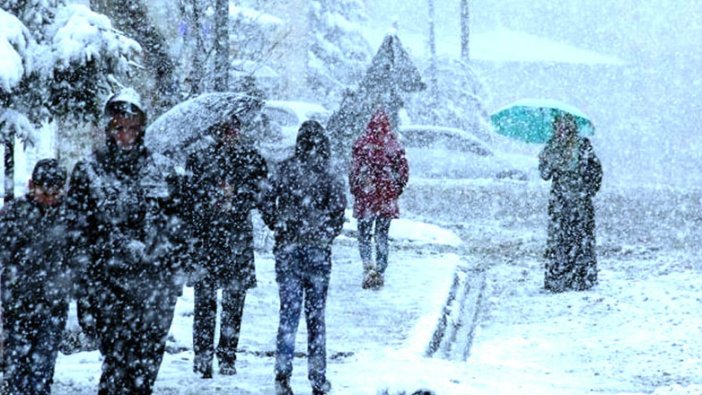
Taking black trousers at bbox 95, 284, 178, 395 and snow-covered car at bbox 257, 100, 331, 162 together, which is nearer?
black trousers at bbox 95, 284, 178, 395

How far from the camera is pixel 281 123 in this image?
21.4 metres

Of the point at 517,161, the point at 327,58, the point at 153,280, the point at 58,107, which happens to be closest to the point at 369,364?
the point at 153,280

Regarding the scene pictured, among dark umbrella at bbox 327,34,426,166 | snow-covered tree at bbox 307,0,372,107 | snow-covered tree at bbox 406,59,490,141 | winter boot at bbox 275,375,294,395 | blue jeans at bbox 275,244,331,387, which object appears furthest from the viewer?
snow-covered tree at bbox 406,59,490,141

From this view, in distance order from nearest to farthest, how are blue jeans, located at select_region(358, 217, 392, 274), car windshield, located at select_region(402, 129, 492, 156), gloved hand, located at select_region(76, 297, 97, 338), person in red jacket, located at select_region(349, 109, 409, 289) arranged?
gloved hand, located at select_region(76, 297, 97, 338) → person in red jacket, located at select_region(349, 109, 409, 289) → blue jeans, located at select_region(358, 217, 392, 274) → car windshield, located at select_region(402, 129, 492, 156)

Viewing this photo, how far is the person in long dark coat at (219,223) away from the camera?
6777 millimetres

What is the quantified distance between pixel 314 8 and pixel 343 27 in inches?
57.2

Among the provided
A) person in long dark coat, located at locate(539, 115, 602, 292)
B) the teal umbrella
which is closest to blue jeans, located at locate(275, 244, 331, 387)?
person in long dark coat, located at locate(539, 115, 602, 292)

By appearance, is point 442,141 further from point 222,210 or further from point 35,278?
point 35,278

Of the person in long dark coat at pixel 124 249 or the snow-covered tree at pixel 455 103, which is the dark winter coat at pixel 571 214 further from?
the snow-covered tree at pixel 455 103

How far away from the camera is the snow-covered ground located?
6.95 m

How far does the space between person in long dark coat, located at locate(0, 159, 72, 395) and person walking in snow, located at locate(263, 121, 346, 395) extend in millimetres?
1448

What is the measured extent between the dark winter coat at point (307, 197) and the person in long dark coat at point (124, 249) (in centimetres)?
136

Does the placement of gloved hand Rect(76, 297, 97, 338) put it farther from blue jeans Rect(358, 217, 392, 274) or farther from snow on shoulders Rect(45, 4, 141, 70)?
blue jeans Rect(358, 217, 392, 274)

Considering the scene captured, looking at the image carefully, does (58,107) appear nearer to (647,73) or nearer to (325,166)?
(325,166)
